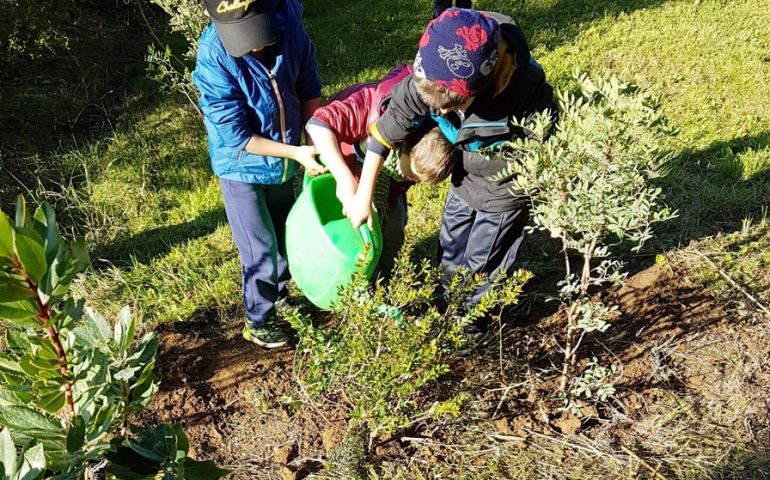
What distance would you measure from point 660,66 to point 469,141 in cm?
349

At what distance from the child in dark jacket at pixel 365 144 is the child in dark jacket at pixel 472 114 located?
0.20ft

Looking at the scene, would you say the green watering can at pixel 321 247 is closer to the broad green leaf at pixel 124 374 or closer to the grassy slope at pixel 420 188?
the grassy slope at pixel 420 188

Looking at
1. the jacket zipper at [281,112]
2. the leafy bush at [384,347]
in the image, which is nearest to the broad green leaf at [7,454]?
the leafy bush at [384,347]

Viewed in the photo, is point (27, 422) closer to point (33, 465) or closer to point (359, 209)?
point (33, 465)

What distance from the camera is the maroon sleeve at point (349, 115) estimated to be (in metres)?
2.33

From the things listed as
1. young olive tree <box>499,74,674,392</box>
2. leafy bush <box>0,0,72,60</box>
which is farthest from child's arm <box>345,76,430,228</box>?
leafy bush <box>0,0,72,60</box>

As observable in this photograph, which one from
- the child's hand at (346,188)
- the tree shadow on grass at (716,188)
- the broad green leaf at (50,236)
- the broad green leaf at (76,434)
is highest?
the broad green leaf at (50,236)

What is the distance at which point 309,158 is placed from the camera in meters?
2.32

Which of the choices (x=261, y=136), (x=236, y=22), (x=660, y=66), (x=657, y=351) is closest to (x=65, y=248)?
(x=236, y=22)

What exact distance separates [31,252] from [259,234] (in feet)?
5.48

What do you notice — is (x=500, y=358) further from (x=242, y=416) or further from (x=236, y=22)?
(x=236, y=22)

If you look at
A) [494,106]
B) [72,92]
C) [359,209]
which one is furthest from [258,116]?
[72,92]

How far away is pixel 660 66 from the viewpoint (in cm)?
504

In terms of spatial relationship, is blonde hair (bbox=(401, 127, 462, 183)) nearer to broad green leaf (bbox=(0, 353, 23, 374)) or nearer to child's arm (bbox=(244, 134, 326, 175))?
child's arm (bbox=(244, 134, 326, 175))
